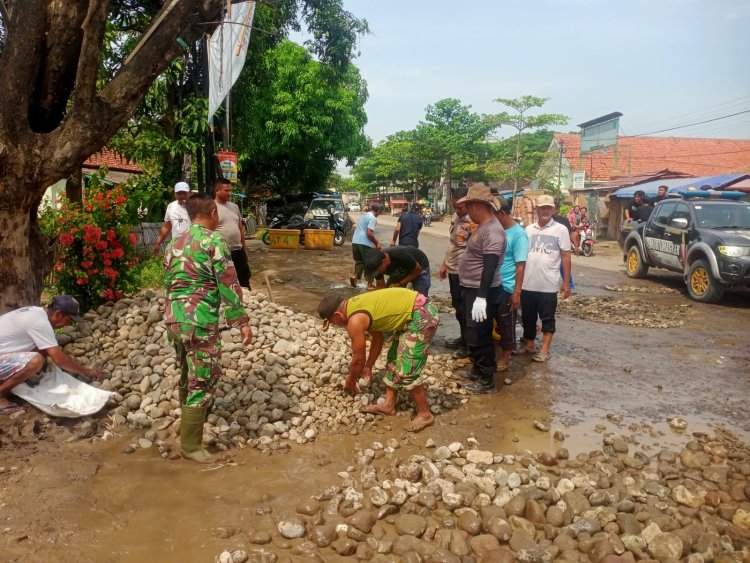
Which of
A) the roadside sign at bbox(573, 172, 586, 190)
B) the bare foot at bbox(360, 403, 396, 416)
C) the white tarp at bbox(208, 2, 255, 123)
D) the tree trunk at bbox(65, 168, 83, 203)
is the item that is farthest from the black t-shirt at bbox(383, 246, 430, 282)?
the roadside sign at bbox(573, 172, 586, 190)

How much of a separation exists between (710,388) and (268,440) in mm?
3964

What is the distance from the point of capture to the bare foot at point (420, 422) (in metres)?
3.89

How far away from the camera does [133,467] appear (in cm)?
340

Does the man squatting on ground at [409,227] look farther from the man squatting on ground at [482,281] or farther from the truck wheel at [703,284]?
the truck wheel at [703,284]

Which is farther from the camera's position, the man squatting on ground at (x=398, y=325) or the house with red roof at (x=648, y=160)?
the house with red roof at (x=648, y=160)

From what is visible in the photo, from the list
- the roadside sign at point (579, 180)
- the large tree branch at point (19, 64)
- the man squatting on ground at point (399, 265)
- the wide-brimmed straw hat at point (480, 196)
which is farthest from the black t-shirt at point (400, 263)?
the roadside sign at point (579, 180)

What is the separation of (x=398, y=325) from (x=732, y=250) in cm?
692

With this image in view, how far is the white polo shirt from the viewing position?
17.1 ft

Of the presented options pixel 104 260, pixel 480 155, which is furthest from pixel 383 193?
pixel 104 260

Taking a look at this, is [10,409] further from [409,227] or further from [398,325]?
[409,227]

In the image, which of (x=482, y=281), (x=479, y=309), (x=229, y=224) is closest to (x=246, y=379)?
(x=479, y=309)

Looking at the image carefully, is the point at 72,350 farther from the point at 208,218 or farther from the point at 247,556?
the point at 247,556

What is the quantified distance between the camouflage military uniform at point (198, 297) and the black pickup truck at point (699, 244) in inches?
311

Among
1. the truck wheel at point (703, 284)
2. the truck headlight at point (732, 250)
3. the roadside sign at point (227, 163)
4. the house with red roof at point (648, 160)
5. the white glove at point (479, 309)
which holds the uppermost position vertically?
the house with red roof at point (648, 160)
